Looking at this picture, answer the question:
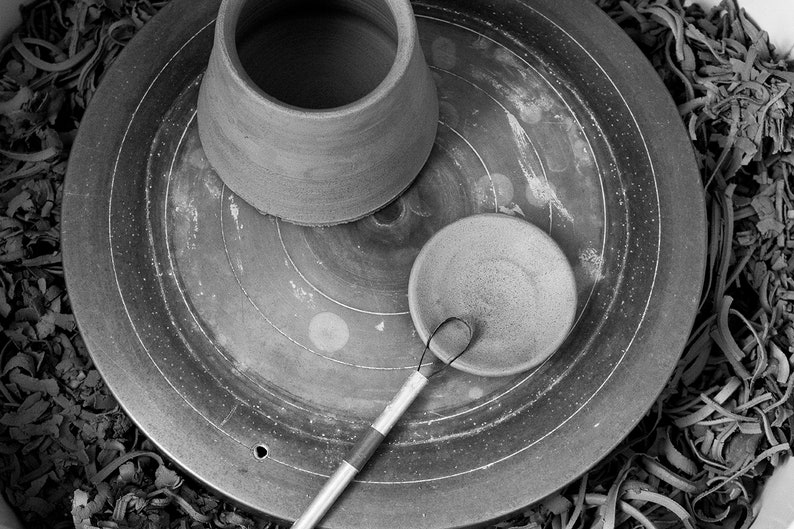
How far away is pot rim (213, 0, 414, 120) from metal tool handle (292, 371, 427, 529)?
1.65ft

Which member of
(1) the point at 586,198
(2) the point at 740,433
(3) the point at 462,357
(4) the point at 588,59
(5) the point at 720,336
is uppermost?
(4) the point at 588,59

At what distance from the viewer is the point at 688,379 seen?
1877 millimetres

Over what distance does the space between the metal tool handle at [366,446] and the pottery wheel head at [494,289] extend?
80mm

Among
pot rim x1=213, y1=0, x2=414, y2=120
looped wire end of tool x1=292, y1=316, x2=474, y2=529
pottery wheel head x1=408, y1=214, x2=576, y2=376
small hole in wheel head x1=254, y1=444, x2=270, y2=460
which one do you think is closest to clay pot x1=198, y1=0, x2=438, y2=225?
pot rim x1=213, y1=0, x2=414, y2=120

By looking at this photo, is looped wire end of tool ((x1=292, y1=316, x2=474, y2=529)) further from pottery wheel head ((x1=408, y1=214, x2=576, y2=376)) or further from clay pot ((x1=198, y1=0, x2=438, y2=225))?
clay pot ((x1=198, y1=0, x2=438, y2=225))

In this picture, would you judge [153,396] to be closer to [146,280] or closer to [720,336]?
[146,280]

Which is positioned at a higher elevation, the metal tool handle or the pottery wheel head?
the pottery wheel head

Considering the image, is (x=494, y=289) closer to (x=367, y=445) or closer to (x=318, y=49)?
(x=367, y=445)

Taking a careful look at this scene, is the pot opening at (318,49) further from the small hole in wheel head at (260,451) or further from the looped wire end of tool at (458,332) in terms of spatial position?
the small hole in wheel head at (260,451)

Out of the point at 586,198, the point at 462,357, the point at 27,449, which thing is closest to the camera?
the point at 462,357

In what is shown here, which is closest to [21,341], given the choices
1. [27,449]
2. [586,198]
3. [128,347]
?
[27,449]

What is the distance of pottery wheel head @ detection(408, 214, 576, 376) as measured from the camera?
4.91 feet

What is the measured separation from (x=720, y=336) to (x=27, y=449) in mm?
1559

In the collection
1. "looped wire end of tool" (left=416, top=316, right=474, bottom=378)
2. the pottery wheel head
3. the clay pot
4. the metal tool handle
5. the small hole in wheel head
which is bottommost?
the small hole in wheel head
